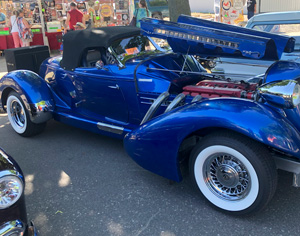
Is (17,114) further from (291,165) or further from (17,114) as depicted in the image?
(291,165)

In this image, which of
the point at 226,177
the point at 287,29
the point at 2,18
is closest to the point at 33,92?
the point at 226,177

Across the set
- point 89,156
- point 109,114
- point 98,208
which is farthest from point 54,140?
point 98,208

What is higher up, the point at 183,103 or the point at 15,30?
the point at 15,30

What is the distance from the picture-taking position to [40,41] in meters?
12.1

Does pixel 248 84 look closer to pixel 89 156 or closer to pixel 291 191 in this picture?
pixel 291 191

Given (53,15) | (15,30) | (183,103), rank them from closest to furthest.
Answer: (183,103) → (15,30) → (53,15)

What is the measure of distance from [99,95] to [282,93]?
7.50 ft

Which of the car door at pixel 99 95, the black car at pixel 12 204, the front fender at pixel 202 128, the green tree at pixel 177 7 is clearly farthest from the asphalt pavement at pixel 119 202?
the green tree at pixel 177 7

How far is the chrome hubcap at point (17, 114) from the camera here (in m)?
4.81

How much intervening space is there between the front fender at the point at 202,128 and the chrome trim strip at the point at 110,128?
59 centimetres

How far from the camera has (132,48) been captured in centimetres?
419

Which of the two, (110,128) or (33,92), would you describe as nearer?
(110,128)

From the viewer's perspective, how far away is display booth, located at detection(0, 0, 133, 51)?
11.3m

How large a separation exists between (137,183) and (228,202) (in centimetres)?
105
